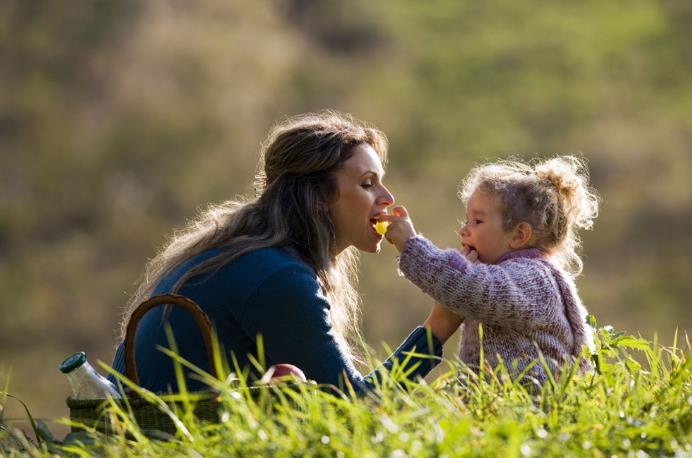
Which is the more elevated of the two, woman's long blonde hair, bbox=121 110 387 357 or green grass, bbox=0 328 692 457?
woman's long blonde hair, bbox=121 110 387 357

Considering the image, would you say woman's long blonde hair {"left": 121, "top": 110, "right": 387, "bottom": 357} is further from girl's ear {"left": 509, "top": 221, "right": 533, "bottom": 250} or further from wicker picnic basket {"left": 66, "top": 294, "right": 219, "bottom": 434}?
wicker picnic basket {"left": 66, "top": 294, "right": 219, "bottom": 434}

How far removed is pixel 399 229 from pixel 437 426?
5.03ft

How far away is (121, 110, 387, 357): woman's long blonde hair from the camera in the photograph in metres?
4.32

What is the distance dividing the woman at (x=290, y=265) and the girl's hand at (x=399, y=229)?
167 mm

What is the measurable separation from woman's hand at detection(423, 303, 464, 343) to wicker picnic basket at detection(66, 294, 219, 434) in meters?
1.17

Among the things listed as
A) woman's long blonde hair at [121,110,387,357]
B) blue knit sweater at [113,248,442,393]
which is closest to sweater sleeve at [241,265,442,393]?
blue knit sweater at [113,248,442,393]

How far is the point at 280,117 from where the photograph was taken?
59.6 feet

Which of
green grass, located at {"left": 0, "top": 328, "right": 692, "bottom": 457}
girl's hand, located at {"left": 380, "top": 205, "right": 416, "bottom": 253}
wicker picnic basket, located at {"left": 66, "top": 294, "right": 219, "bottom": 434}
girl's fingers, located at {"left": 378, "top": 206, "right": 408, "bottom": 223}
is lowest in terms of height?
green grass, located at {"left": 0, "top": 328, "right": 692, "bottom": 457}

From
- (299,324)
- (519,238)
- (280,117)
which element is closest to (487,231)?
(519,238)

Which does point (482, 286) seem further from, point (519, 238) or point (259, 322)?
point (259, 322)

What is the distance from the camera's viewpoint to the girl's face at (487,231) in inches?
170

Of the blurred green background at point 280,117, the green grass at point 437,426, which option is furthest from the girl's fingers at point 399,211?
the blurred green background at point 280,117

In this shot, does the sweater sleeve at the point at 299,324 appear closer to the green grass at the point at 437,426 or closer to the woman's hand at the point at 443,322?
the woman's hand at the point at 443,322

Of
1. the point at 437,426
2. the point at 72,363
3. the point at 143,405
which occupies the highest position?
A: the point at 72,363
